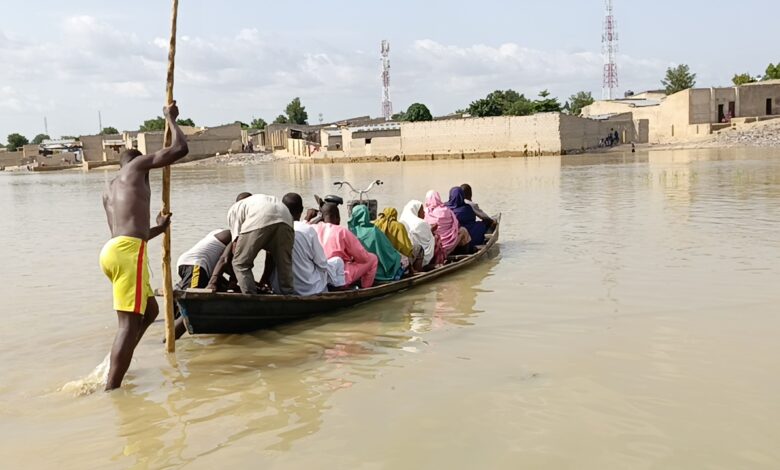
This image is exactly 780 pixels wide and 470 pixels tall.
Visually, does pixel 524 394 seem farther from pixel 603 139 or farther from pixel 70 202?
pixel 603 139

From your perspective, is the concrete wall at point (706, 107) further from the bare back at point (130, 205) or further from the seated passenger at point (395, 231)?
the bare back at point (130, 205)

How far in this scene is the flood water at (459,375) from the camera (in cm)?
399

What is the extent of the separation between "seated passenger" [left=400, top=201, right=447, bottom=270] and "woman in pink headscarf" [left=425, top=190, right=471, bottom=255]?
26.6 inches

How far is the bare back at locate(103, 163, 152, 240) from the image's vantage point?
4.89m

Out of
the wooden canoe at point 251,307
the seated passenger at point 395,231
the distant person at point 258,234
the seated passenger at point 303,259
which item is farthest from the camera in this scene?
the seated passenger at point 395,231

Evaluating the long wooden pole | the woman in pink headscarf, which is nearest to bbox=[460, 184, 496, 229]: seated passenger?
the woman in pink headscarf

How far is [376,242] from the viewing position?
24.8 feet

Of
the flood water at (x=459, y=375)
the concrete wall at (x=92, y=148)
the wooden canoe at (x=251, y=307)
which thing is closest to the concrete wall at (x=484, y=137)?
the concrete wall at (x=92, y=148)

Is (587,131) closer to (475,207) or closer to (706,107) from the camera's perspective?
(706,107)

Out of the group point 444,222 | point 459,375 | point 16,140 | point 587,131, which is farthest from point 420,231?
point 16,140

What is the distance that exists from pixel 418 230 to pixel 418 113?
179ft

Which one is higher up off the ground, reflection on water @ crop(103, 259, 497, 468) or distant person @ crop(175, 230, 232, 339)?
distant person @ crop(175, 230, 232, 339)

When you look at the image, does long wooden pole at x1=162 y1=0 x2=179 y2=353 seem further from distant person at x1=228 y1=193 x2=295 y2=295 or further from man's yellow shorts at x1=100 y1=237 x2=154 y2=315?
distant person at x1=228 y1=193 x2=295 y2=295

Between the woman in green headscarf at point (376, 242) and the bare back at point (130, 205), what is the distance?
289 cm
